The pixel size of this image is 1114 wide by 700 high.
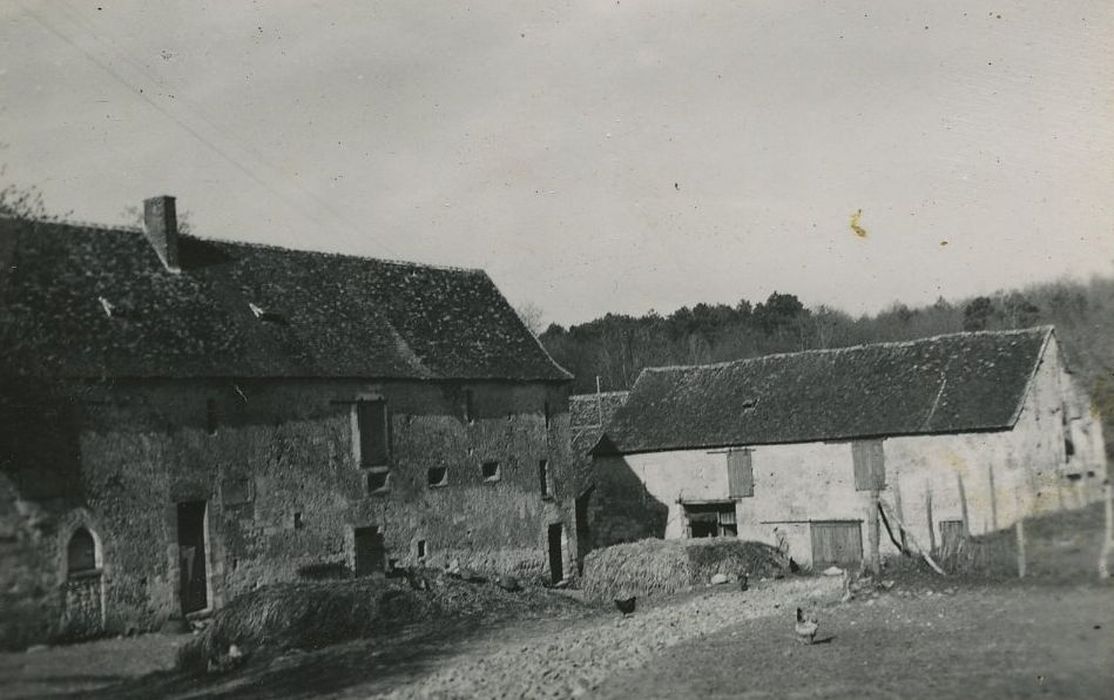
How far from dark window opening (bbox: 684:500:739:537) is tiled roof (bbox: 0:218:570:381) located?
6770mm

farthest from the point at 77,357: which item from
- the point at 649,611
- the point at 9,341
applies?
the point at 649,611

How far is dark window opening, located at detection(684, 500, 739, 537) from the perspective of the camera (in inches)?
1382

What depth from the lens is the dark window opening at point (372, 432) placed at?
28.4 m

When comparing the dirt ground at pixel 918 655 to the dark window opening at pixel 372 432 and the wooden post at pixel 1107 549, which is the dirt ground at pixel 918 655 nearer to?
the wooden post at pixel 1107 549

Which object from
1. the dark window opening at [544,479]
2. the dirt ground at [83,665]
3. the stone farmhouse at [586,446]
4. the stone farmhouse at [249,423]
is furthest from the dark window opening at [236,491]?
the stone farmhouse at [586,446]

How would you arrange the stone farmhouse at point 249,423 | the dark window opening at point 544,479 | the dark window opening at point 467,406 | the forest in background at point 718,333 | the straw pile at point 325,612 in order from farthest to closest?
the forest in background at point 718,333 < the dark window opening at point 544,479 < the dark window opening at point 467,406 < the stone farmhouse at point 249,423 < the straw pile at point 325,612

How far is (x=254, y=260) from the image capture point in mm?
29641

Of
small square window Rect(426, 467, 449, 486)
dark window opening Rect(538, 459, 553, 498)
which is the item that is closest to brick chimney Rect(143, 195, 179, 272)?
small square window Rect(426, 467, 449, 486)

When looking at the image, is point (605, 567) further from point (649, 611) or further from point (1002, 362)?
point (1002, 362)

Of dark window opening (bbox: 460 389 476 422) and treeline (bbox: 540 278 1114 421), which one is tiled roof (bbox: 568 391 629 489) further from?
treeline (bbox: 540 278 1114 421)

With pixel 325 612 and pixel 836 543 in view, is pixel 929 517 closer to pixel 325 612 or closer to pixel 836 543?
pixel 836 543

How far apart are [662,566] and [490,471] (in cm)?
674

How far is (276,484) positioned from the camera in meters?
26.1

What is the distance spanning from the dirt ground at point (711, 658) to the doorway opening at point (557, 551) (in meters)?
10.9
